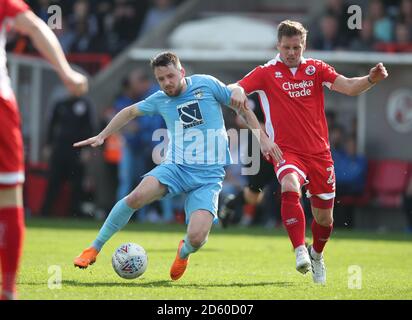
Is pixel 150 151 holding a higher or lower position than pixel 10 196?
lower

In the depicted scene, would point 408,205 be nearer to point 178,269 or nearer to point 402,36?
point 402,36

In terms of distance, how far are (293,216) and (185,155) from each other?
4.01 ft

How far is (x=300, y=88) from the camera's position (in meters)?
9.81

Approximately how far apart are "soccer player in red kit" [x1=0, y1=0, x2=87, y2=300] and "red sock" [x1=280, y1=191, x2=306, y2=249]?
10.9 ft

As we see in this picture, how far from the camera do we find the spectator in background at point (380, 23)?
20250 mm

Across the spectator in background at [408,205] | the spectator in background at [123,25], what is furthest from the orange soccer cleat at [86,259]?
the spectator in background at [123,25]

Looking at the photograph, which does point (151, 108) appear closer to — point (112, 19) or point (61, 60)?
point (61, 60)

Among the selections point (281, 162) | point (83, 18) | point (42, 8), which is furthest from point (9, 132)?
point (42, 8)

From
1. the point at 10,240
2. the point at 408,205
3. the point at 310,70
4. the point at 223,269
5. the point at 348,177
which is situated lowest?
the point at 408,205

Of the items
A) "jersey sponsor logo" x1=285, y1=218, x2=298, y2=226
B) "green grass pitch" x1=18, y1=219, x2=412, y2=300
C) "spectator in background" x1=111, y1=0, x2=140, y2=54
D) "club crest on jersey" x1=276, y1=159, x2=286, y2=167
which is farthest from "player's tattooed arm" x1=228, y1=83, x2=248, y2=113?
"spectator in background" x1=111, y1=0, x2=140, y2=54

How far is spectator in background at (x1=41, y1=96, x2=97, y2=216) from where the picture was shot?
20.1 m

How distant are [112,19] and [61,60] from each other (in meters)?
16.9
